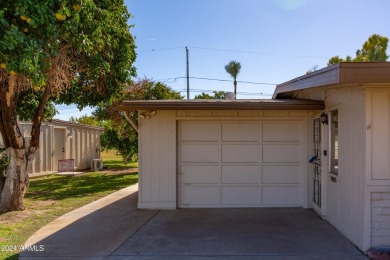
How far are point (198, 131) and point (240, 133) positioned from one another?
3.25 ft

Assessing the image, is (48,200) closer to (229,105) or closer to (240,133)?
(240,133)

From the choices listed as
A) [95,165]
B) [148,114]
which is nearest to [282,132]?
[148,114]

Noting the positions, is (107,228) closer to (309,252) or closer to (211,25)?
(309,252)

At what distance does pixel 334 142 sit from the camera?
6.65m

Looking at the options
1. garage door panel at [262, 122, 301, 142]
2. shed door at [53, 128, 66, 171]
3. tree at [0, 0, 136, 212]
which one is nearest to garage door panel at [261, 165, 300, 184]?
garage door panel at [262, 122, 301, 142]

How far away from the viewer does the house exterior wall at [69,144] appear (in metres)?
15.7

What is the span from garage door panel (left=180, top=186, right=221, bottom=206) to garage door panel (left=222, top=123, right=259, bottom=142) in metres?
1.24

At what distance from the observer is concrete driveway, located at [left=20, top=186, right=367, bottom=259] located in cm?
520

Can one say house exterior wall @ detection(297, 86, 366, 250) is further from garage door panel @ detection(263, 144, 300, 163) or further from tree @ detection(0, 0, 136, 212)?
tree @ detection(0, 0, 136, 212)

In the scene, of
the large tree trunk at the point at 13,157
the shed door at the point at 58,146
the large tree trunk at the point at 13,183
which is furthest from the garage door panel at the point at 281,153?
the shed door at the point at 58,146

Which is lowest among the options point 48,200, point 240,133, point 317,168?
point 48,200

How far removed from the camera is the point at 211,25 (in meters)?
16.6

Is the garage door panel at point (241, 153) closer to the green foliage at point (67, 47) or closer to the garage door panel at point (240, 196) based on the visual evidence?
the garage door panel at point (240, 196)

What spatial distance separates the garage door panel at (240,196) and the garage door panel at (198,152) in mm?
829
